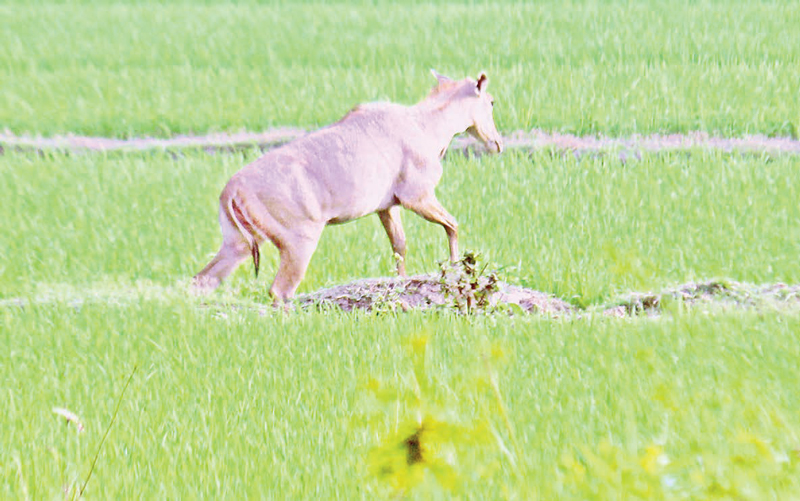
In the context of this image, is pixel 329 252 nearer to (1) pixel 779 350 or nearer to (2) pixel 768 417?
(1) pixel 779 350

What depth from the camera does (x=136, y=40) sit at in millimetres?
11797

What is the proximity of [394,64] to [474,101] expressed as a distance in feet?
15.8

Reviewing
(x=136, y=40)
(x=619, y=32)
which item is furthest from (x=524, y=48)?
(x=136, y=40)

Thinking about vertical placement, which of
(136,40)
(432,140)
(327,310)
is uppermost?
(432,140)

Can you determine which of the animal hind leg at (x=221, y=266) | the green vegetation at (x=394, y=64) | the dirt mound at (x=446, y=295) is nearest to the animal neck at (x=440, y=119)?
the dirt mound at (x=446, y=295)

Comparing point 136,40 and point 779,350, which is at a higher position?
point 779,350

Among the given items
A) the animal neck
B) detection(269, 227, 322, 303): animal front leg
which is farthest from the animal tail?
the animal neck

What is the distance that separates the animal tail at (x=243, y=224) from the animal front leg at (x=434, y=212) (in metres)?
0.70

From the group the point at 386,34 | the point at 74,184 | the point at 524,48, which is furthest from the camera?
the point at 386,34

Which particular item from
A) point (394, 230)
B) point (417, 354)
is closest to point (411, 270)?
point (394, 230)

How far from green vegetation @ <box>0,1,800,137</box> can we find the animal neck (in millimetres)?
3044

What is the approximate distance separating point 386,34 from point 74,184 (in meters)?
4.67

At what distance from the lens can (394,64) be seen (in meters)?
10.4

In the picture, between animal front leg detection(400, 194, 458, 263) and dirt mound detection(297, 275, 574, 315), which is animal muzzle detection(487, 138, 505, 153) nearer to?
animal front leg detection(400, 194, 458, 263)
